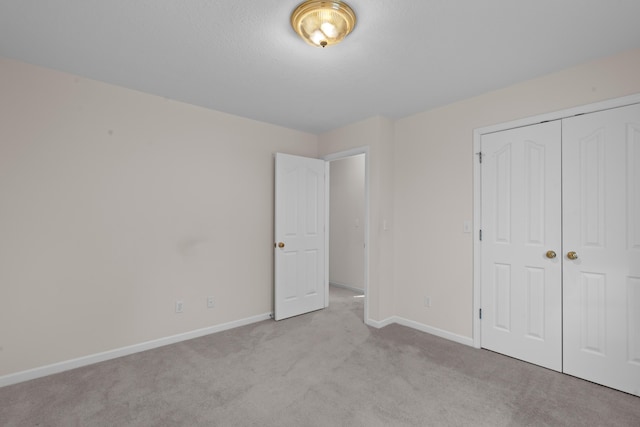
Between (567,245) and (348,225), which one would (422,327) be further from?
(348,225)

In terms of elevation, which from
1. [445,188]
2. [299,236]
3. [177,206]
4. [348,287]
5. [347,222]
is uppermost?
[445,188]

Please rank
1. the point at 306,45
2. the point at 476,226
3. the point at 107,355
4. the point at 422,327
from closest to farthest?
the point at 306,45, the point at 107,355, the point at 476,226, the point at 422,327

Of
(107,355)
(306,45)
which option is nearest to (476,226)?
(306,45)

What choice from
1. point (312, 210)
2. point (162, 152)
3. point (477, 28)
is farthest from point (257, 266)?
point (477, 28)

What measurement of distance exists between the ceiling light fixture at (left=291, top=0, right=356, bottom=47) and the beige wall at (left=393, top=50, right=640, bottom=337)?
1.79m

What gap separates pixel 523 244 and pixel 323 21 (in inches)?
96.9

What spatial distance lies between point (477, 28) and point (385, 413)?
2.55 metres

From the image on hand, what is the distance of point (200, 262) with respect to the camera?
3312 millimetres

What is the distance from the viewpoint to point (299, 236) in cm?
403

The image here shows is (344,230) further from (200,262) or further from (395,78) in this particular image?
(395,78)

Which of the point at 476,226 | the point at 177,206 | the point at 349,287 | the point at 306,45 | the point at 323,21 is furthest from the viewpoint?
the point at 349,287

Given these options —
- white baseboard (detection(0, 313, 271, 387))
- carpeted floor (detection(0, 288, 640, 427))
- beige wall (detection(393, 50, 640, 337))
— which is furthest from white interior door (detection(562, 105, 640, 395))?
white baseboard (detection(0, 313, 271, 387))

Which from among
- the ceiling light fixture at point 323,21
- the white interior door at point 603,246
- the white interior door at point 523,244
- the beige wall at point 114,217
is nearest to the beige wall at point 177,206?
the beige wall at point 114,217

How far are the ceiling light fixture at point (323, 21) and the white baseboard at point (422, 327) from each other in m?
2.93
